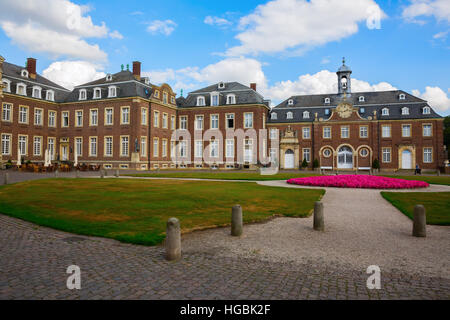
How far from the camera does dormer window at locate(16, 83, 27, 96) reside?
3709 centimetres

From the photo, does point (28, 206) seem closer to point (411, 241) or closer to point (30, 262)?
point (30, 262)

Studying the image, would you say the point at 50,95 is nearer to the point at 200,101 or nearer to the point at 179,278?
the point at 200,101

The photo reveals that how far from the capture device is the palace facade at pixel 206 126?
38375 mm

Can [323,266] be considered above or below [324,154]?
below

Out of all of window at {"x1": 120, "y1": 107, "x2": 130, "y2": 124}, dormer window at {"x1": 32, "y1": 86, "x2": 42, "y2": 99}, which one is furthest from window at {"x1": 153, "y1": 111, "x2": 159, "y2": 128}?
dormer window at {"x1": 32, "y1": 86, "x2": 42, "y2": 99}

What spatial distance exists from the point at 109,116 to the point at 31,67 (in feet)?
42.2

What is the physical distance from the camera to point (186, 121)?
151ft

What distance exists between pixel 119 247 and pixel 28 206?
609 cm

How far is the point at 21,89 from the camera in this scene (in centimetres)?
3762

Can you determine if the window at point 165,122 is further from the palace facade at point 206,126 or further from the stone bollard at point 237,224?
the stone bollard at point 237,224

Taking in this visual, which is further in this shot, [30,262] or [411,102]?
A: [411,102]

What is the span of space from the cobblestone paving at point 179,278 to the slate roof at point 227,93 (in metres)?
37.9
